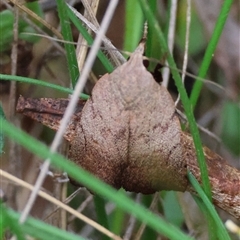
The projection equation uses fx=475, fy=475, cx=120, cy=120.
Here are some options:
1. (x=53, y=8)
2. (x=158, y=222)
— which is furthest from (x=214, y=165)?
(x=53, y=8)

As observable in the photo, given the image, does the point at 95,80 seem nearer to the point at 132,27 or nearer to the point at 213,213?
the point at 132,27

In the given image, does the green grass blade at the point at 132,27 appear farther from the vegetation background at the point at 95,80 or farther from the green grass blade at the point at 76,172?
the green grass blade at the point at 76,172

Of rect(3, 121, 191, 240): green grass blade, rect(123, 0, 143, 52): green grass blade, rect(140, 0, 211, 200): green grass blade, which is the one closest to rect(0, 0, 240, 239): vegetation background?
rect(123, 0, 143, 52): green grass blade

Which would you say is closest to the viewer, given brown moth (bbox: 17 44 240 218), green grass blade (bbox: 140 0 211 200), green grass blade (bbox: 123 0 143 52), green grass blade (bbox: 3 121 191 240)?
green grass blade (bbox: 3 121 191 240)


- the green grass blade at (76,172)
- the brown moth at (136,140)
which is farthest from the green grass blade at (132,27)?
the green grass blade at (76,172)

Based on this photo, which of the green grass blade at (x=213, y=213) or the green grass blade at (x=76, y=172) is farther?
the green grass blade at (x=213, y=213)

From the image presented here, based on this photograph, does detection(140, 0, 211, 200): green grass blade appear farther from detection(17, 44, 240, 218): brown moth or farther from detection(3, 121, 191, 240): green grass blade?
detection(3, 121, 191, 240): green grass blade
